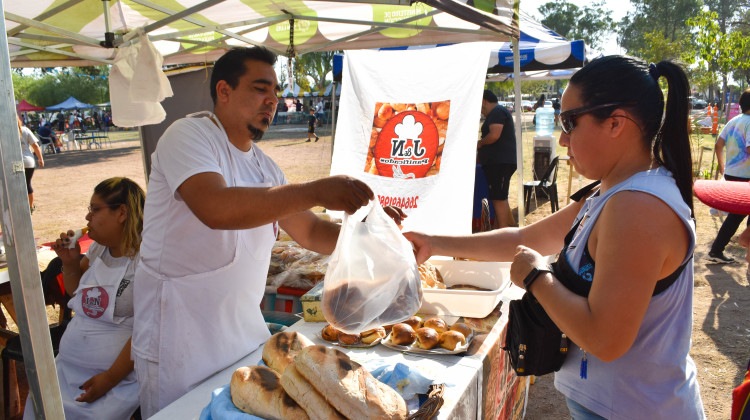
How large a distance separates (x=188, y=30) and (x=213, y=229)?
9.23 ft

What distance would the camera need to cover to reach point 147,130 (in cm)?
544

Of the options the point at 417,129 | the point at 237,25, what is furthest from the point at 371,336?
the point at 237,25

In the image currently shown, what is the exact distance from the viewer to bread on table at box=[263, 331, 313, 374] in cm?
145

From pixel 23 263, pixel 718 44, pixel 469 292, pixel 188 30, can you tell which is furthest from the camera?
pixel 718 44

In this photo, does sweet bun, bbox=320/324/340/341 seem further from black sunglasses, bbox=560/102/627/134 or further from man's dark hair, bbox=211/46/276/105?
black sunglasses, bbox=560/102/627/134

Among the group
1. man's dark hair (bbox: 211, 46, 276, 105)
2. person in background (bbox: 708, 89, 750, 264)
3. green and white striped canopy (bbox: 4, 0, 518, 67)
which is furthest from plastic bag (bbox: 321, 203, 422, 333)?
person in background (bbox: 708, 89, 750, 264)

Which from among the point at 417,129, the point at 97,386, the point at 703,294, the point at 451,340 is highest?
the point at 417,129

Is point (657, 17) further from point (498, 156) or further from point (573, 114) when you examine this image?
point (573, 114)

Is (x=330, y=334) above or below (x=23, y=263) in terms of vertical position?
below

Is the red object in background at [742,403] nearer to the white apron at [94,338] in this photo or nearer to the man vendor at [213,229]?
the man vendor at [213,229]

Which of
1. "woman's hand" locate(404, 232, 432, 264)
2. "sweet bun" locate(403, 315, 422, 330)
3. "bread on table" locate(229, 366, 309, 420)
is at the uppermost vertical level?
"woman's hand" locate(404, 232, 432, 264)

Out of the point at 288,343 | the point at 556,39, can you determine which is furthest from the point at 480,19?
the point at 556,39

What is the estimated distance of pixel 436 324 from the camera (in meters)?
2.02

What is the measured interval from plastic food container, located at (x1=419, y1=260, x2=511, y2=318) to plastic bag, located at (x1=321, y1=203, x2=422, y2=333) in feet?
1.73
